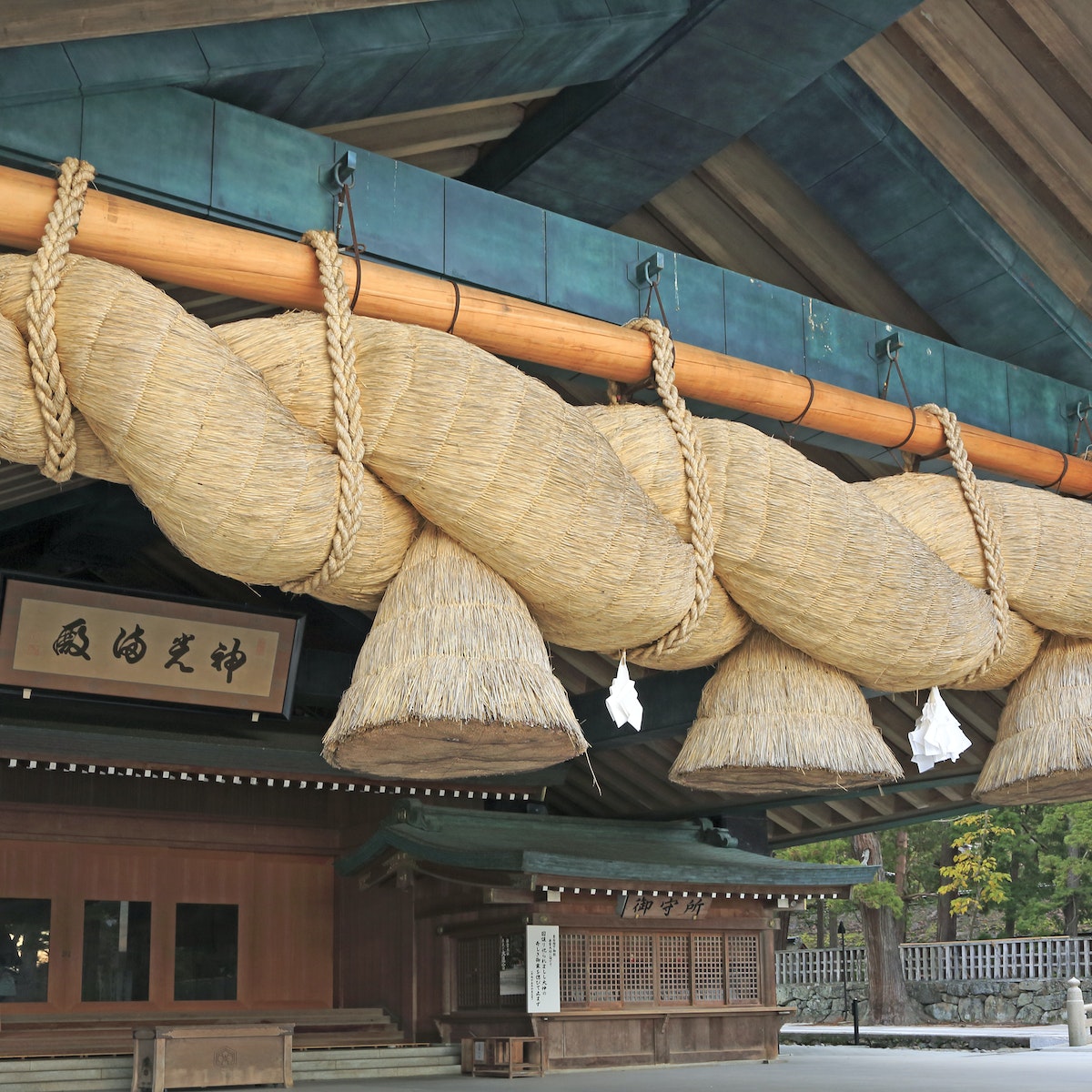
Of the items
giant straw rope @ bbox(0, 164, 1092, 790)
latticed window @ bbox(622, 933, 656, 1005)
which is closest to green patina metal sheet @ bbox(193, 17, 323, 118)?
giant straw rope @ bbox(0, 164, 1092, 790)

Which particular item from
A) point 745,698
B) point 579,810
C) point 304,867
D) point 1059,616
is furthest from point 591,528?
point 579,810

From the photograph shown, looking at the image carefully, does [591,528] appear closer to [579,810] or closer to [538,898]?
[538,898]

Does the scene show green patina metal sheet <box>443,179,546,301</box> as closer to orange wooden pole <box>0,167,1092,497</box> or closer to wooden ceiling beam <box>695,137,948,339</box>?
orange wooden pole <box>0,167,1092,497</box>

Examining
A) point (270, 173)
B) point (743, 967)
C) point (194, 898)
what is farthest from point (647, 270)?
point (743, 967)

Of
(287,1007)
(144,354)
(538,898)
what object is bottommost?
(287,1007)

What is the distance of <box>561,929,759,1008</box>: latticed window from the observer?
30.9 ft

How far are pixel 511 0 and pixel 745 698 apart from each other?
1.51 meters

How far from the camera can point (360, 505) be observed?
1575mm

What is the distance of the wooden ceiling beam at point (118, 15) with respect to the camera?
73.9 inches

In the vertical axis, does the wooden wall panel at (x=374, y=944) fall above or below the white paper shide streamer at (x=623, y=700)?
below

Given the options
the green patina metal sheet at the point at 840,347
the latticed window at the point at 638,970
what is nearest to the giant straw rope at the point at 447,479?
the green patina metal sheet at the point at 840,347

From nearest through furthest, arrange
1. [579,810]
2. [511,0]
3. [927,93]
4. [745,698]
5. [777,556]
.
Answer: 1. [777,556]
2. [745,698]
3. [511,0]
4. [927,93]
5. [579,810]

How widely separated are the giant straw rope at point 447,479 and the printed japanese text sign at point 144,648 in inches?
223

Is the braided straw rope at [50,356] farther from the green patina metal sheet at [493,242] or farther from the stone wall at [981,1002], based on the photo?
the stone wall at [981,1002]
